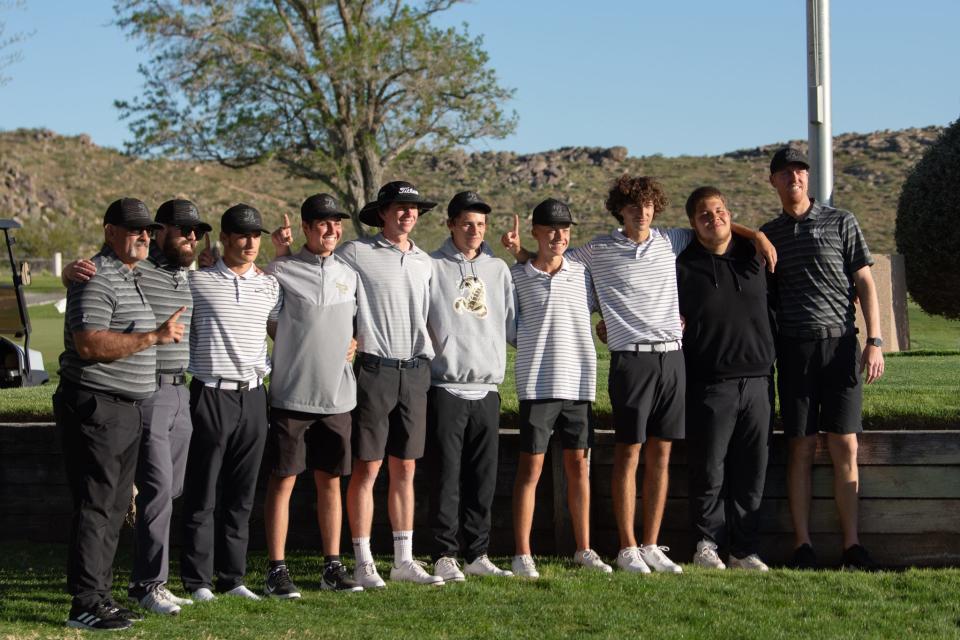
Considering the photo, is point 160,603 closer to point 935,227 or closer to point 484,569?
point 484,569

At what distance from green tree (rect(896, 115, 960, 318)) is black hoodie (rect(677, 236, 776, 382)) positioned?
42.2 ft

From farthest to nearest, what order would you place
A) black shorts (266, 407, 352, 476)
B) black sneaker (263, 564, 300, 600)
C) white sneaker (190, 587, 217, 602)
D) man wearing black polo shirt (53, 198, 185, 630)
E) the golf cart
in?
the golf cart → black shorts (266, 407, 352, 476) → black sneaker (263, 564, 300, 600) → white sneaker (190, 587, 217, 602) → man wearing black polo shirt (53, 198, 185, 630)

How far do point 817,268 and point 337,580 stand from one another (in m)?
3.00

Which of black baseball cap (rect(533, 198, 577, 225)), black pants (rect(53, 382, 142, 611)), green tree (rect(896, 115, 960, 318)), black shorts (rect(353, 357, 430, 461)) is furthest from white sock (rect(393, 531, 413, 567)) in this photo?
green tree (rect(896, 115, 960, 318))

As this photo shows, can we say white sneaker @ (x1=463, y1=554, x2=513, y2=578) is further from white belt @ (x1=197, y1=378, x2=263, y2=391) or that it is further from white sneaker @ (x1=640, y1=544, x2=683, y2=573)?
white belt @ (x1=197, y1=378, x2=263, y2=391)

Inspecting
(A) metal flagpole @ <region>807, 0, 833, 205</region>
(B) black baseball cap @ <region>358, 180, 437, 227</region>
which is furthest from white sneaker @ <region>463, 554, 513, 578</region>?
(A) metal flagpole @ <region>807, 0, 833, 205</region>

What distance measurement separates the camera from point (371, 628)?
5.55m

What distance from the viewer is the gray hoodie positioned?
655 centimetres

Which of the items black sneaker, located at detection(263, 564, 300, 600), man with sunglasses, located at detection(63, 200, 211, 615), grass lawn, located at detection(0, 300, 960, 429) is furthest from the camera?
grass lawn, located at detection(0, 300, 960, 429)

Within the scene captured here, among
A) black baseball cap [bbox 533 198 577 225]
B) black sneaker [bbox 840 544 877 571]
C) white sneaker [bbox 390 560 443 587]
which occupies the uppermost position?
black baseball cap [bbox 533 198 577 225]

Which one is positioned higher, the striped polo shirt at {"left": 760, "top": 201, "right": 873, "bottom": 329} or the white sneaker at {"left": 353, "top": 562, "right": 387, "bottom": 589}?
the striped polo shirt at {"left": 760, "top": 201, "right": 873, "bottom": 329}

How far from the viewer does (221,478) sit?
6359 millimetres

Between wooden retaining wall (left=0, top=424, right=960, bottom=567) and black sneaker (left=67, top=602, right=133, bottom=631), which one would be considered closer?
black sneaker (left=67, top=602, right=133, bottom=631)

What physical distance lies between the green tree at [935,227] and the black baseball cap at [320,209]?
14.0 meters
